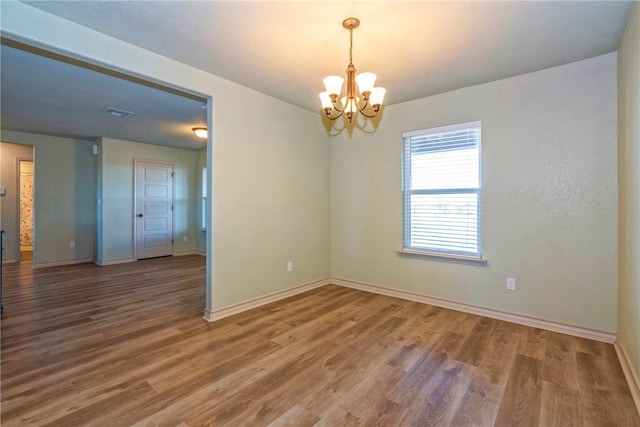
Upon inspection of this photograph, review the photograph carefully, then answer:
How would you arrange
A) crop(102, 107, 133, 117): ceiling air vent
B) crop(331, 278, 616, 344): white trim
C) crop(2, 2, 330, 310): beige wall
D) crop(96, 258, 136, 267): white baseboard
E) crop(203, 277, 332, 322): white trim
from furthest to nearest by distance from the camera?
crop(96, 258, 136, 267): white baseboard → crop(102, 107, 133, 117): ceiling air vent → crop(203, 277, 332, 322): white trim → crop(331, 278, 616, 344): white trim → crop(2, 2, 330, 310): beige wall

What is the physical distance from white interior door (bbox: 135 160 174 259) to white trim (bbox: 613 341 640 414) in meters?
7.31

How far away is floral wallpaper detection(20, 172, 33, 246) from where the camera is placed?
7.10 meters

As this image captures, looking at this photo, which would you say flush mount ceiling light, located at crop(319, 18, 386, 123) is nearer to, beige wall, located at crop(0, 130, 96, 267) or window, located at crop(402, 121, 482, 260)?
window, located at crop(402, 121, 482, 260)

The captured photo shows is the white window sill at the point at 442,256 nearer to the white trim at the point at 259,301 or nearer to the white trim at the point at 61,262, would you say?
the white trim at the point at 259,301

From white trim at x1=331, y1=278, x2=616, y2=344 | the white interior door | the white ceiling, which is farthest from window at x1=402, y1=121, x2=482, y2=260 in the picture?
the white interior door

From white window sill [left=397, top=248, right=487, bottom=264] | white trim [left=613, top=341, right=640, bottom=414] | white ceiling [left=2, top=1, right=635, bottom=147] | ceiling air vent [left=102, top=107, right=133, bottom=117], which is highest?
ceiling air vent [left=102, top=107, right=133, bottom=117]

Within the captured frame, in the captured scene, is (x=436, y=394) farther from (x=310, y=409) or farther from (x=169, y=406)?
(x=169, y=406)

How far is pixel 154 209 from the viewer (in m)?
6.66

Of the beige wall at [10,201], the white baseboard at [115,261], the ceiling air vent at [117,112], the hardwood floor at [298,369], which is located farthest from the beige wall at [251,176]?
the beige wall at [10,201]

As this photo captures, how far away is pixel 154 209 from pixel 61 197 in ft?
5.20

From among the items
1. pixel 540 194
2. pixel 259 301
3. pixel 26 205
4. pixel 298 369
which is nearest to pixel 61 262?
pixel 26 205

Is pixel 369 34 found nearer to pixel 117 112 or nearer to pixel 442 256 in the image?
pixel 442 256

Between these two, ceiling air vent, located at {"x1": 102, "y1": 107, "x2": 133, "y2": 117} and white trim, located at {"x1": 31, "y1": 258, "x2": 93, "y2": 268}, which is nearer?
ceiling air vent, located at {"x1": 102, "y1": 107, "x2": 133, "y2": 117}

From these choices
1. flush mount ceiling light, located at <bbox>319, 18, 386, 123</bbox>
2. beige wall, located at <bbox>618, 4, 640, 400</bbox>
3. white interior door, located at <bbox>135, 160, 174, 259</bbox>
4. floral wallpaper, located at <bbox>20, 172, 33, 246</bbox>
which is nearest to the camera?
beige wall, located at <bbox>618, 4, 640, 400</bbox>
